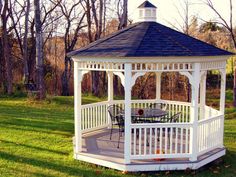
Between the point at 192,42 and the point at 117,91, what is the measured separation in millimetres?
15832

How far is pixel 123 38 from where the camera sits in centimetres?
841

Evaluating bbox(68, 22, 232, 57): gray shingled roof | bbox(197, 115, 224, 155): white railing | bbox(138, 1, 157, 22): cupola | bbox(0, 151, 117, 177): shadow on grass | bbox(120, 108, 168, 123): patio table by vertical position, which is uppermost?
bbox(138, 1, 157, 22): cupola

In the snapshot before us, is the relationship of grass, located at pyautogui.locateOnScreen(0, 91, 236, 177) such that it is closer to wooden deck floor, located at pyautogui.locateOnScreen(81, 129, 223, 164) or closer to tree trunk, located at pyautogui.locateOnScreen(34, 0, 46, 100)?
wooden deck floor, located at pyautogui.locateOnScreen(81, 129, 223, 164)

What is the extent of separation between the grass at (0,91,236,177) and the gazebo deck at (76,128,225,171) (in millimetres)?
158

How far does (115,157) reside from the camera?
8109 millimetres

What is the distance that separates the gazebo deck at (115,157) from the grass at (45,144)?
16 centimetres

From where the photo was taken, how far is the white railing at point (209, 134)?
26.7 feet

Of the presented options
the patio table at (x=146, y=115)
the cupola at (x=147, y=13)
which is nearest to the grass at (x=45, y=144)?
the patio table at (x=146, y=115)

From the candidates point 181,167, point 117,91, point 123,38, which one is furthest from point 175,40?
point 117,91

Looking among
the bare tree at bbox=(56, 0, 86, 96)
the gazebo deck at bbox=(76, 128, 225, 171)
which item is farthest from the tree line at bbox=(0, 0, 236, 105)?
the gazebo deck at bbox=(76, 128, 225, 171)

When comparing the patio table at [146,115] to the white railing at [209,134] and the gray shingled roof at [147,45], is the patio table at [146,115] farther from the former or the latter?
the gray shingled roof at [147,45]

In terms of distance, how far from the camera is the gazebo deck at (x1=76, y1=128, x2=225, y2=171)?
7688mm

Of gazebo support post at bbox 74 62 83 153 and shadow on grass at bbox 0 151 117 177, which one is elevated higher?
gazebo support post at bbox 74 62 83 153

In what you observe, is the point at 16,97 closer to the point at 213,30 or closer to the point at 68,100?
the point at 68,100
